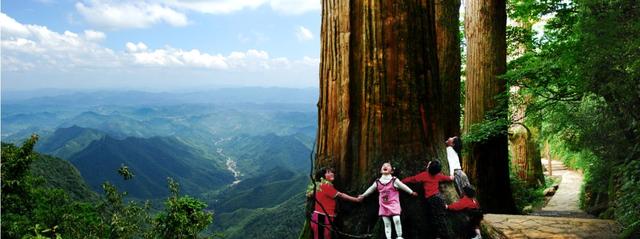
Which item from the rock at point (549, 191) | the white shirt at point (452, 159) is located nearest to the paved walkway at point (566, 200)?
the rock at point (549, 191)

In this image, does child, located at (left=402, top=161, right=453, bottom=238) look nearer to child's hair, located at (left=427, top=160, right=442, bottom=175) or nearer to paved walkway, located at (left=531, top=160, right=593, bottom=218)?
child's hair, located at (left=427, top=160, right=442, bottom=175)

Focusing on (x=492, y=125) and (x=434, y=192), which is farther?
(x=492, y=125)

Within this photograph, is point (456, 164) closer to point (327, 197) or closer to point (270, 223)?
point (327, 197)

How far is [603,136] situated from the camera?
5.09 m

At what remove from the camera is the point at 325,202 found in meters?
3.90

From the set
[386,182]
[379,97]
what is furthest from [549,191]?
[379,97]

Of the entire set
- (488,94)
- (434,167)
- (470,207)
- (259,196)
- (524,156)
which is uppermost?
(488,94)

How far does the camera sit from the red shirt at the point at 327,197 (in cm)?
385

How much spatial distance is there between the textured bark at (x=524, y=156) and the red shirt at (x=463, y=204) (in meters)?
7.69

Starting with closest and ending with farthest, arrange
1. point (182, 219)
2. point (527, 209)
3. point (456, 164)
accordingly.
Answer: point (456, 164) → point (527, 209) → point (182, 219)

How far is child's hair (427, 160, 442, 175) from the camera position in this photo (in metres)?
3.75

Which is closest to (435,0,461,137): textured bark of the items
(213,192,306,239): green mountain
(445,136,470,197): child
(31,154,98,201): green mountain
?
(445,136,470,197): child

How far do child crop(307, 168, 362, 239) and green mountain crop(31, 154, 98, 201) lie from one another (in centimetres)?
5596

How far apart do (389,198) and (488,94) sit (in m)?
4.90
